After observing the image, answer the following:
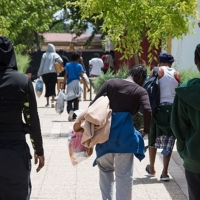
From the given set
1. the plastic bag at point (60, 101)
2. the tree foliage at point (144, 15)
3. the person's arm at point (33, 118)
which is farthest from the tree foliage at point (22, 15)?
the person's arm at point (33, 118)

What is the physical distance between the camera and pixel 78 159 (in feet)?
18.1

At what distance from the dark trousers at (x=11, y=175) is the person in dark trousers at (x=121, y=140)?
1.47 meters

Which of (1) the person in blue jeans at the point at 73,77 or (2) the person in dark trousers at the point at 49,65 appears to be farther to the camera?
(2) the person in dark trousers at the point at 49,65

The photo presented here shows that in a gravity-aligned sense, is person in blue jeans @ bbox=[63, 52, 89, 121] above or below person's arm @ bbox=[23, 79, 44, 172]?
below

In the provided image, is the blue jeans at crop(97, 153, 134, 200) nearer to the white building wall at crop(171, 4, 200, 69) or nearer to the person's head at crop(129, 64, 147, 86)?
the person's head at crop(129, 64, 147, 86)

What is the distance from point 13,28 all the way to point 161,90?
1658 cm

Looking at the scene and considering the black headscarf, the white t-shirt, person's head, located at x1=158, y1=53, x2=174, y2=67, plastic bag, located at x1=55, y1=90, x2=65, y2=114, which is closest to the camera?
the black headscarf

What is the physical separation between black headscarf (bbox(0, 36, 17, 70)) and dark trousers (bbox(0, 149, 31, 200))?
25.1 inches

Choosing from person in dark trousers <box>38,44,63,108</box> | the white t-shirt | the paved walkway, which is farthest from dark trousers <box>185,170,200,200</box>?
the white t-shirt

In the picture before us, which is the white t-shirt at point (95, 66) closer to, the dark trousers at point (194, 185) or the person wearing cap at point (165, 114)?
the person wearing cap at point (165, 114)

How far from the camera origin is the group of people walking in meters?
3.95

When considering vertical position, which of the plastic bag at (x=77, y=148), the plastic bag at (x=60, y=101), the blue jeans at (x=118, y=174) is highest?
the plastic bag at (x=77, y=148)

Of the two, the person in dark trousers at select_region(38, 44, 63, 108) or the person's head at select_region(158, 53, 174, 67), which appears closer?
the person's head at select_region(158, 53, 174, 67)

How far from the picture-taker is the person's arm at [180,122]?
3961 millimetres
